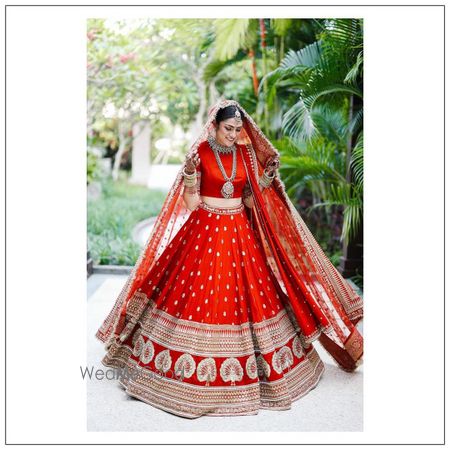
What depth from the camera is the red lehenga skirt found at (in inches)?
121

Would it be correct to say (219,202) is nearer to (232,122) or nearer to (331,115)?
(232,122)

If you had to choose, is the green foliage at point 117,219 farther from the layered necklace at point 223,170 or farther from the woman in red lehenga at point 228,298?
the layered necklace at point 223,170

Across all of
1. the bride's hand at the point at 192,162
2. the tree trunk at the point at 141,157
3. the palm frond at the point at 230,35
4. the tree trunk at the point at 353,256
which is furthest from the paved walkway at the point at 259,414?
the tree trunk at the point at 141,157

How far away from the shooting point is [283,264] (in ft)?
11.4

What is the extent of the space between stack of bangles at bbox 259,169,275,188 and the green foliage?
3.57 m

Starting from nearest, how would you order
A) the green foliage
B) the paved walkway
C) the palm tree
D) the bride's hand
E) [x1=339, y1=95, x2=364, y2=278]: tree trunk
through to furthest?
the paved walkway, the bride's hand, the palm tree, [x1=339, y1=95, x2=364, y2=278]: tree trunk, the green foliage

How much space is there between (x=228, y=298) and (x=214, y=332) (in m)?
0.20

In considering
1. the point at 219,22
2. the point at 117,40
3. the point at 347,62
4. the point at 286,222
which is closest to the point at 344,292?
the point at 286,222

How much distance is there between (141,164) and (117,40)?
8.15 metres

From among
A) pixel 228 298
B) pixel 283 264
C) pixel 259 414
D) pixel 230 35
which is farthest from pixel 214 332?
pixel 230 35

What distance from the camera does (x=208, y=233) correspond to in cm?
334

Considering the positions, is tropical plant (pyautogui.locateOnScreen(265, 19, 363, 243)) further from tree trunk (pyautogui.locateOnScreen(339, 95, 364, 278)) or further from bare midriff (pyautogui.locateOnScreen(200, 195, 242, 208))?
bare midriff (pyautogui.locateOnScreen(200, 195, 242, 208))

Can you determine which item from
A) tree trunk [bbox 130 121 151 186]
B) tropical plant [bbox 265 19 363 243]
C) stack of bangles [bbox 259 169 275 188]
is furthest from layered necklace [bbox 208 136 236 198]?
tree trunk [bbox 130 121 151 186]

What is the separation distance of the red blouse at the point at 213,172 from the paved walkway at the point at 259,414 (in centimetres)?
123
